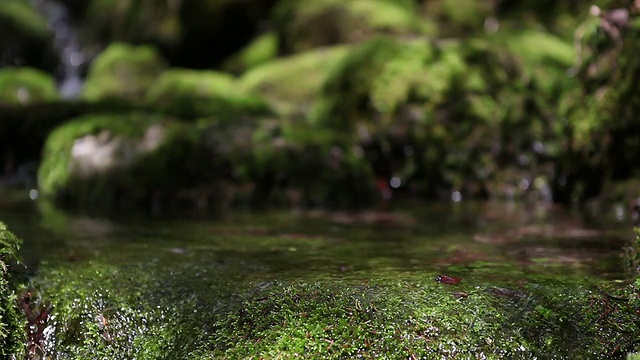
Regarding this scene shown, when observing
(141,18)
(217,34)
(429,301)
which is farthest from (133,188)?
(141,18)

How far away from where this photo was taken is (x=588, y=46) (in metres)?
7.15

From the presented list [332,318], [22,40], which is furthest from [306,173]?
[22,40]

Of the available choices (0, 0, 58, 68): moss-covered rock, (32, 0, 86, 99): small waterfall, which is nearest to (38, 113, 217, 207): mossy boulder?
(32, 0, 86, 99): small waterfall

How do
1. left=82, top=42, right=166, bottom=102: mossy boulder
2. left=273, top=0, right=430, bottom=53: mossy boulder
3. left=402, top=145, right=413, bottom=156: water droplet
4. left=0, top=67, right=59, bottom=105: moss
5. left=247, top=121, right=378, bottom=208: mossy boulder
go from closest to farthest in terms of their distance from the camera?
left=247, top=121, right=378, bottom=208: mossy boulder
left=402, top=145, right=413, bottom=156: water droplet
left=0, top=67, right=59, bottom=105: moss
left=273, top=0, right=430, bottom=53: mossy boulder
left=82, top=42, right=166, bottom=102: mossy boulder

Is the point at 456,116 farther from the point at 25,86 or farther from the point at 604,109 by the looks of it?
the point at 25,86

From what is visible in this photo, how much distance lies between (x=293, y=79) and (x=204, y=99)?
99.7 inches

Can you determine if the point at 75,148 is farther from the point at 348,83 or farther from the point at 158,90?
the point at 158,90


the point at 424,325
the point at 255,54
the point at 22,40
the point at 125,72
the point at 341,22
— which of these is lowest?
the point at 424,325

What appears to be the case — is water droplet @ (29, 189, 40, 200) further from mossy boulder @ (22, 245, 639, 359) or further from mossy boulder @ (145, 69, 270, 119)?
mossy boulder @ (22, 245, 639, 359)

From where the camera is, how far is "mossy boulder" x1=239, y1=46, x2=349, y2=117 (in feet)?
38.8

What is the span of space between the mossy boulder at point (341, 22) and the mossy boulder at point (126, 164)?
22.6 feet

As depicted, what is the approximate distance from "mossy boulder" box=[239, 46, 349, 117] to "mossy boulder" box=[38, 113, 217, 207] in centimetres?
416

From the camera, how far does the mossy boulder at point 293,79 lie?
466 inches

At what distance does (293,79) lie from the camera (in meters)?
12.3
